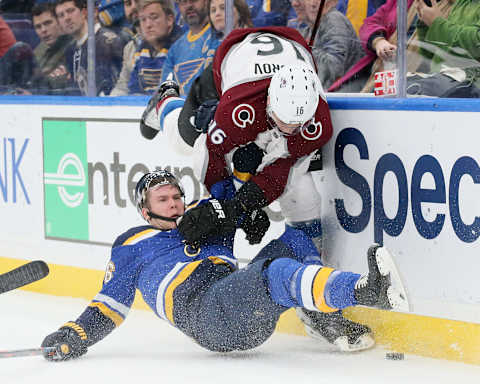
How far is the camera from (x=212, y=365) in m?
3.47

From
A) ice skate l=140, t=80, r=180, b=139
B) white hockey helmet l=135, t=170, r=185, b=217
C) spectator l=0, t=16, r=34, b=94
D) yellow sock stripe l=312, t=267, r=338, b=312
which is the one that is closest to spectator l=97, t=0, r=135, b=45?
ice skate l=140, t=80, r=180, b=139

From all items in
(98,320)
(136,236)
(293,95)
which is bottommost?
(98,320)

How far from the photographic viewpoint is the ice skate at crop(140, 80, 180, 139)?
14.4 ft

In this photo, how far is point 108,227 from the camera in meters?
4.86

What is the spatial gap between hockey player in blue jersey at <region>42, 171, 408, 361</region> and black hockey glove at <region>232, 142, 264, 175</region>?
0.20 m

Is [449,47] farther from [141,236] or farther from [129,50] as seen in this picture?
[129,50]

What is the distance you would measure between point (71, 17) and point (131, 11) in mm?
410

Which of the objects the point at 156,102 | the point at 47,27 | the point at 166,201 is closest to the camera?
the point at 166,201

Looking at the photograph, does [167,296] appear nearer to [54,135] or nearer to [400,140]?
[400,140]

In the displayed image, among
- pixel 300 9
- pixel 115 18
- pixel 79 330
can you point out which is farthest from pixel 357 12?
pixel 79 330

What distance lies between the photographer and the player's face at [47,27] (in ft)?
16.8

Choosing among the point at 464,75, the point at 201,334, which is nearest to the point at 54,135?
the point at 201,334

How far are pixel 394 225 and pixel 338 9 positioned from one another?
0.94 meters

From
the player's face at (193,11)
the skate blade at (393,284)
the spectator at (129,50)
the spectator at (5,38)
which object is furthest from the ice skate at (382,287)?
the spectator at (5,38)
